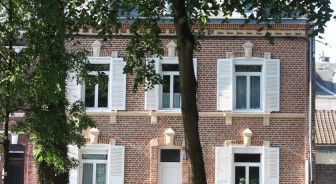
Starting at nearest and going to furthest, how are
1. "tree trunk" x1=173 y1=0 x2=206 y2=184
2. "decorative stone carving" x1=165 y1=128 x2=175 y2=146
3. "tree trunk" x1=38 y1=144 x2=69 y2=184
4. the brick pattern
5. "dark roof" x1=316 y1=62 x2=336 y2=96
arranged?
"tree trunk" x1=173 y1=0 x2=206 y2=184
"tree trunk" x1=38 y1=144 x2=69 y2=184
"decorative stone carving" x1=165 y1=128 x2=175 y2=146
the brick pattern
"dark roof" x1=316 y1=62 x2=336 y2=96

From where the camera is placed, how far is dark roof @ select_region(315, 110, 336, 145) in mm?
31672

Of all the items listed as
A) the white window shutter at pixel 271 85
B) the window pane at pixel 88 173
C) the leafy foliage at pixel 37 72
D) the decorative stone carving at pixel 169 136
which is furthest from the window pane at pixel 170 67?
the leafy foliage at pixel 37 72

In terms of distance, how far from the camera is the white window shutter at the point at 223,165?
2586cm

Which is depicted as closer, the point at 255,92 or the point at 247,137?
the point at 247,137

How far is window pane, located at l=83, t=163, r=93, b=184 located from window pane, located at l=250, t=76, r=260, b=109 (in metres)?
5.81

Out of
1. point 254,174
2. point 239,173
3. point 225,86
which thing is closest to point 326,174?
point 254,174

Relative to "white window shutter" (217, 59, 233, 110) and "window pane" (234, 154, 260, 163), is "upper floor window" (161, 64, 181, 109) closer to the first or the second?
"white window shutter" (217, 59, 233, 110)

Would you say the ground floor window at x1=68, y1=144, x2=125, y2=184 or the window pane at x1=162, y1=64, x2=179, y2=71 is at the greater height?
the window pane at x1=162, y1=64, x2=179, y2=71

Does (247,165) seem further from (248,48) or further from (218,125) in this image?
(248,48)

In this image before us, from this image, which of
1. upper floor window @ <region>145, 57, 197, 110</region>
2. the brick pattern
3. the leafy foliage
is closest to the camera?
the leafy foliage

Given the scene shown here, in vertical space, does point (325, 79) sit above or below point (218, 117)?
above

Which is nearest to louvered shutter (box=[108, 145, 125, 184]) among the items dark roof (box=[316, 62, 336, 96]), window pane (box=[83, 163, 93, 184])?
window pane (box=[83, 163, 93, 184])

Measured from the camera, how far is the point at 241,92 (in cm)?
2623

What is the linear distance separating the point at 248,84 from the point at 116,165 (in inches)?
204
